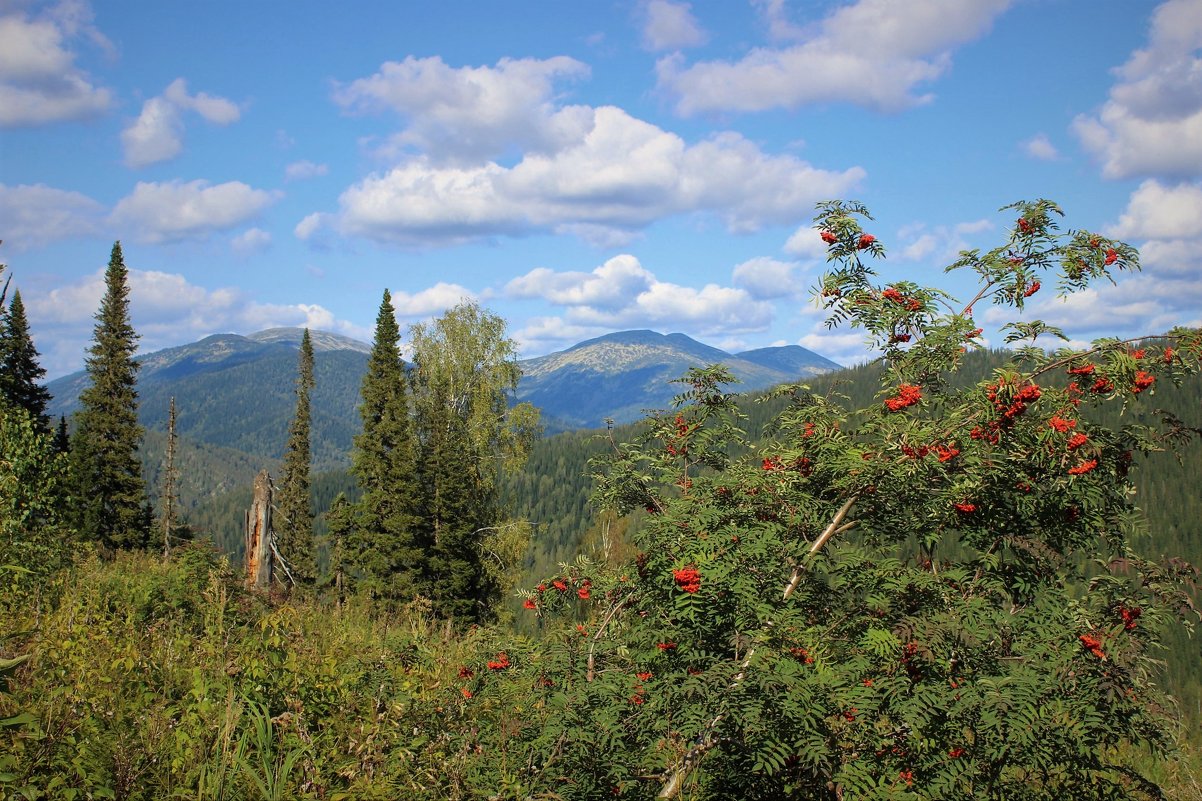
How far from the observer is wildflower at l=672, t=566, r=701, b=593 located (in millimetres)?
4699

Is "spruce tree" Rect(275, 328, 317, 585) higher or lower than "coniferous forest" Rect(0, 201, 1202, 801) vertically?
lower

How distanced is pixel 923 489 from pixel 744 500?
126 centimetres

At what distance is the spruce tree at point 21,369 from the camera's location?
36.0 meters

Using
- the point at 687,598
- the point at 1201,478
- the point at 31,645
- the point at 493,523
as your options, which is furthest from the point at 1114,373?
the point at 1201,478

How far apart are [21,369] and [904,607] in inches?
1842

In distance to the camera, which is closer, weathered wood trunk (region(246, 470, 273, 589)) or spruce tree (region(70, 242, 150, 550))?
weathered wood trunk (region(246, 470, 273, 589))

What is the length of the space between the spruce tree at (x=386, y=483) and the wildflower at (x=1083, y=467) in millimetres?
28961

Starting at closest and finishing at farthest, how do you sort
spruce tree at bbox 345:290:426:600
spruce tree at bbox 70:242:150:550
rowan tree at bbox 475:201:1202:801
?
rowan tree at bbox 475:201:1202:801 → spruce tree at bbox 345:290:426:600 → spruce tree at bbox 70:242:150:550

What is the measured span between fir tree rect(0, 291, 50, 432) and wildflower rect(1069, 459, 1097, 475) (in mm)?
42294

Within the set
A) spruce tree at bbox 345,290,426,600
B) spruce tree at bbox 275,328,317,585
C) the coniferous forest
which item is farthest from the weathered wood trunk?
spruce tree at bbox 275,328,317,585

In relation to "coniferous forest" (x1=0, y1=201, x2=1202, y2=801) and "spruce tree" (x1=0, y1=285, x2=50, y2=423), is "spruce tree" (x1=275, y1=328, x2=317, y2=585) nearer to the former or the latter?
"spruce tree" (x1=0, y1=285, x2=50, y2=423)

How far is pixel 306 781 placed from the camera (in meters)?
3.40

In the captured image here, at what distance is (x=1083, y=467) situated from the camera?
4492 mm

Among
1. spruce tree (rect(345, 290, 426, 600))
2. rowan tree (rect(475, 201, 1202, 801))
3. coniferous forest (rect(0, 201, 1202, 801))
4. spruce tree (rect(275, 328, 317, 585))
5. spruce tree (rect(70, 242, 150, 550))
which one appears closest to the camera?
coniferous forest (rect(0, 201, 1202, 801))
